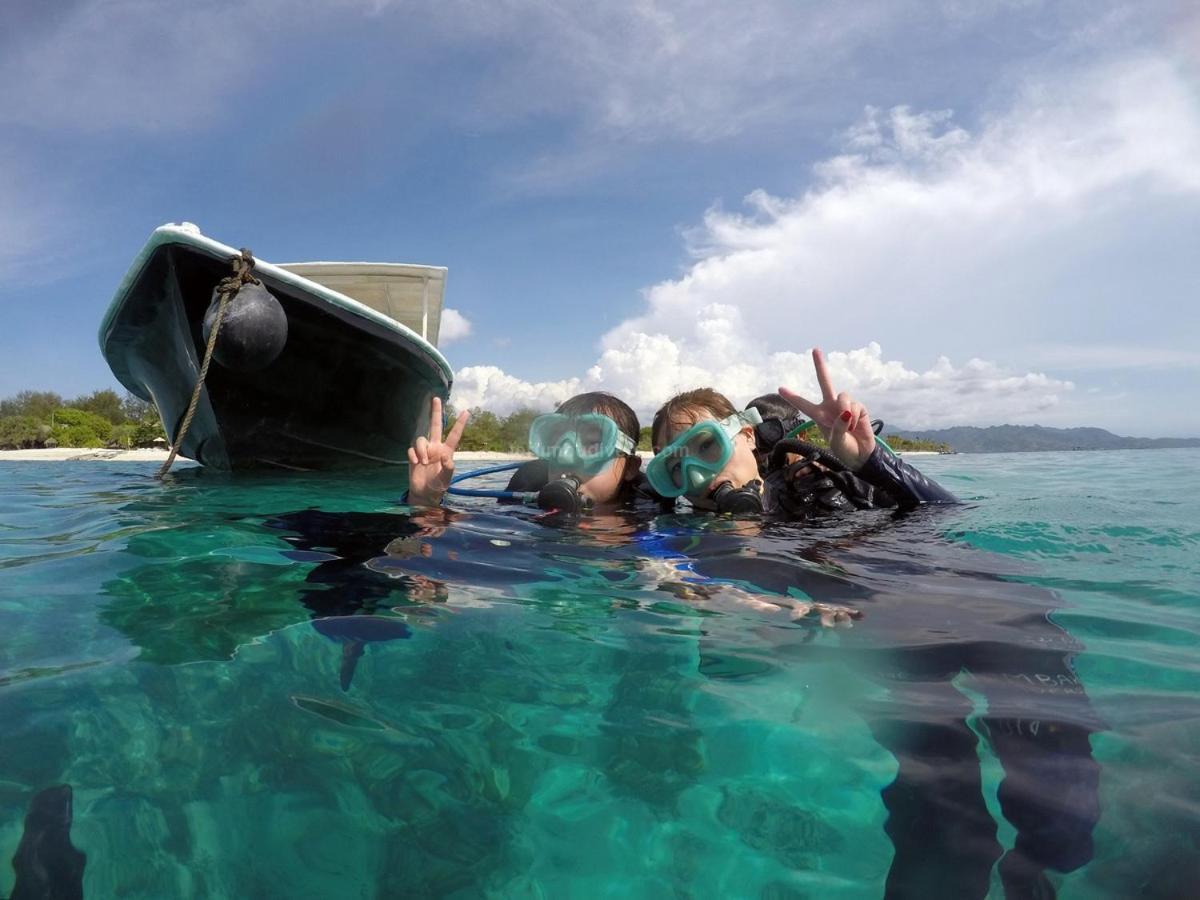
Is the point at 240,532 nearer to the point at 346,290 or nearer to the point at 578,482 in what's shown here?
the point at 578,482

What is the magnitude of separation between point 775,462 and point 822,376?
1038mm

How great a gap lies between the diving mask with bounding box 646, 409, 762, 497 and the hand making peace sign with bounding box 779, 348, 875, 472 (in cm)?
37

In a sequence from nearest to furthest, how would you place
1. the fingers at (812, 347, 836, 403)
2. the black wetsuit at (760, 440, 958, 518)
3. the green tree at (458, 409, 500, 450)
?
the fingers at (812, 347, 836, 403) → the black wetsuit at (760, 440, 958, 518) → the green tree at (458, 409, 500, 450)

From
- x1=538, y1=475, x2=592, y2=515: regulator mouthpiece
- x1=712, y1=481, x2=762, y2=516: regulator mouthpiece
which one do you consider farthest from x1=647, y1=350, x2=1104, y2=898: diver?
x1=538, y1=475, x2=592, y2=515: regulator mouthpiece

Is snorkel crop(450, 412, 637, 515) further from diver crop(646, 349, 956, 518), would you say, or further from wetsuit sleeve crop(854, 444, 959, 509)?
wetsuit sleeve crop(854, 444, 959, 509)

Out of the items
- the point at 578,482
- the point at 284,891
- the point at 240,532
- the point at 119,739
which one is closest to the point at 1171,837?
the point at 284,891

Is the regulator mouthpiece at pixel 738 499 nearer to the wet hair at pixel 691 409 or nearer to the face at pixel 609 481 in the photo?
the wet hair at pixel 691 409

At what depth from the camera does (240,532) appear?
9.90ft

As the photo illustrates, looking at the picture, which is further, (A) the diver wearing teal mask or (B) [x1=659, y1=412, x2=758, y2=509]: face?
(A) the diver wearing teal mask

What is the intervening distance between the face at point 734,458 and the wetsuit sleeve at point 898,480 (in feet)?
1.69

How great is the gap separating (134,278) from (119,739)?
5.48 m

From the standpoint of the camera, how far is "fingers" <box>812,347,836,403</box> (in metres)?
2.74

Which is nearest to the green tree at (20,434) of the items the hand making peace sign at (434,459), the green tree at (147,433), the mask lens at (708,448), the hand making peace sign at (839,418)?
the green tree at (147,433)

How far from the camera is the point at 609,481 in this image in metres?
3.64
